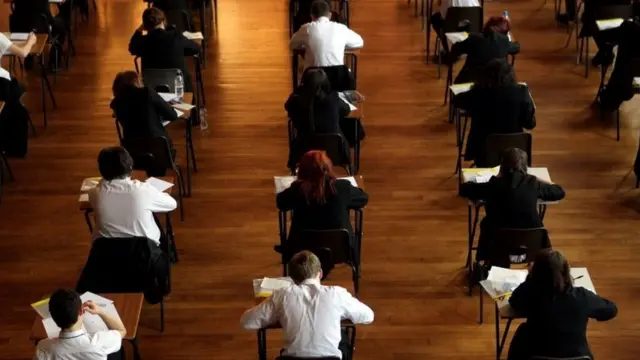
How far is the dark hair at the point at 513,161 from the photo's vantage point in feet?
20.3

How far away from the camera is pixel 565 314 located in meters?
5.10

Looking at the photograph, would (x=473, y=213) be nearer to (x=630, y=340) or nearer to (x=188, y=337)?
(x=630, y=340)

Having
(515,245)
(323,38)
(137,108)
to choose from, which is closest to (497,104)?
(515,245)

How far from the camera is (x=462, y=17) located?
380 inches

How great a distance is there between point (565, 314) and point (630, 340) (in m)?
1.65

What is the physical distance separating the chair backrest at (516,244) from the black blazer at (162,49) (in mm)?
3627

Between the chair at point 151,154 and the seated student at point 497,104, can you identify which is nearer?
the chair at point 151,154

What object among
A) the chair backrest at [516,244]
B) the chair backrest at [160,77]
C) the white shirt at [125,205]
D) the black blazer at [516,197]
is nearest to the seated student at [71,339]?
the white shirt at [125,205]

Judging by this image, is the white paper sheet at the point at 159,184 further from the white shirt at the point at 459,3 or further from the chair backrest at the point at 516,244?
the white shirt at the point at 459,3

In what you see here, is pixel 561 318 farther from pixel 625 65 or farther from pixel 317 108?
pixel 625 65

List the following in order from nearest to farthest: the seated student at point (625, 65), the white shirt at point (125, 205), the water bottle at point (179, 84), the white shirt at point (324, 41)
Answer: the white shirt at point (125, 205), the water bottle at point (179, 84), the white shirt at point (324, 41), the seated student at point (625, 65)

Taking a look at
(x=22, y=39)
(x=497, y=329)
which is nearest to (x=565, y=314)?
(x=497, y=329)

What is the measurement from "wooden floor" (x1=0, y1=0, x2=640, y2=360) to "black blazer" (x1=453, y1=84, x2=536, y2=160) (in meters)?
0.66

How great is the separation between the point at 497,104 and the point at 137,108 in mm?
2630
